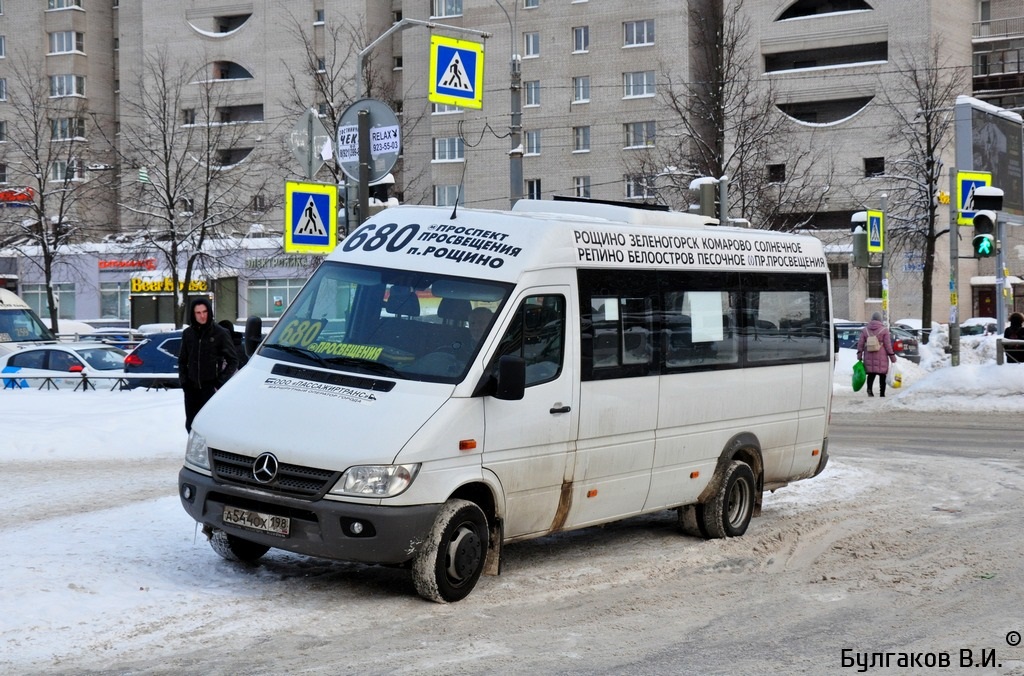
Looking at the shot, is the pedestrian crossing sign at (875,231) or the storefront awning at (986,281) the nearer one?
the pedestrian crossing sign at (875,231)

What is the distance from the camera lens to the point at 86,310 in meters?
68.8

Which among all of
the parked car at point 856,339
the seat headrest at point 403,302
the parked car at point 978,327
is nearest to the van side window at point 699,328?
the seat headrest at point 403,302

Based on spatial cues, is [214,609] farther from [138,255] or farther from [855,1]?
[855,1]

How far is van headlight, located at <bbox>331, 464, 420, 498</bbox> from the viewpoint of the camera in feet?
24.0

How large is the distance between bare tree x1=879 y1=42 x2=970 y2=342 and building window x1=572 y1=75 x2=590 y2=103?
14.6m

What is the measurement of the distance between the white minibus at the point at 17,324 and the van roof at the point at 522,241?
22513 mm

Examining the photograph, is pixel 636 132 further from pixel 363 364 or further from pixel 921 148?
pixel 363 364

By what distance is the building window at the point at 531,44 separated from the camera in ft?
222

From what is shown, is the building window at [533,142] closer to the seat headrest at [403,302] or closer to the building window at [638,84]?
the building window at [638,84]

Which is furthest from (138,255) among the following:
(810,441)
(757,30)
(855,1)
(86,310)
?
(810,441)

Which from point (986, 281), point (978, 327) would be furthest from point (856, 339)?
point (986, 281)

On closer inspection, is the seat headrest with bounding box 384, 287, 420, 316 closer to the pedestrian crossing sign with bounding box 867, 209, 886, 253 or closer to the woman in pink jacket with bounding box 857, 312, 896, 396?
the woman in pink jacket with bounding box 857, 312, 896, 396

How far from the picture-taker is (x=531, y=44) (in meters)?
67.9

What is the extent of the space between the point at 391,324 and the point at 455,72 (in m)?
12.1
